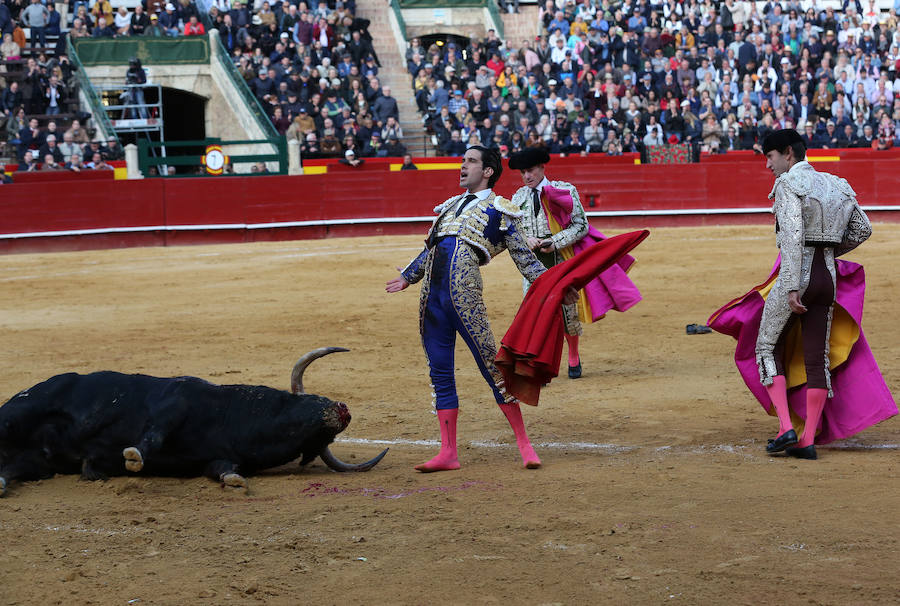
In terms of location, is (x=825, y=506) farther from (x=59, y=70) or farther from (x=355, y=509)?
(x=59, y=70)

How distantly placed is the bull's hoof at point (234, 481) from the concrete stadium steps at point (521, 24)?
62.5ft

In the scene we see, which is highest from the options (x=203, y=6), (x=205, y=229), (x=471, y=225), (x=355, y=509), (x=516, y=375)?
(x=203, y=6)

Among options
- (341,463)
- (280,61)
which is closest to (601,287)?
(341,463)

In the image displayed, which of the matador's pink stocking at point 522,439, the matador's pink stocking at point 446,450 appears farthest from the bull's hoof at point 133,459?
the matador's pink stocking at point 522,439

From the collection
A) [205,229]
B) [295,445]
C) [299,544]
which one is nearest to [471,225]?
[295,445]

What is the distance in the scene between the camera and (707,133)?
720 inches

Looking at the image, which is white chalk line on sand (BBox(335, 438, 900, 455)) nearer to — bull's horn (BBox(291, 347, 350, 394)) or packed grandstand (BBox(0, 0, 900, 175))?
bull's horn (BBox(291, 347, 350, 394))

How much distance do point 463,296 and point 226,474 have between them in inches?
44.5

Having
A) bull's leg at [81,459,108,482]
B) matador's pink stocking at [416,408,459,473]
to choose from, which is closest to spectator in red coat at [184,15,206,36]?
bull's leg at [81,459,108,482]

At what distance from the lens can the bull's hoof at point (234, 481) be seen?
4301 mm

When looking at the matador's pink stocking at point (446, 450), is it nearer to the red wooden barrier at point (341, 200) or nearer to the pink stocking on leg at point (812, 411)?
the pink stocking on leg at point (812, 411)

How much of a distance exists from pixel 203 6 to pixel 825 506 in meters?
18.3

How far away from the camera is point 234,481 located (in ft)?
14.1

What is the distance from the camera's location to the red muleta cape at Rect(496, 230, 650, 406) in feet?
14.9
